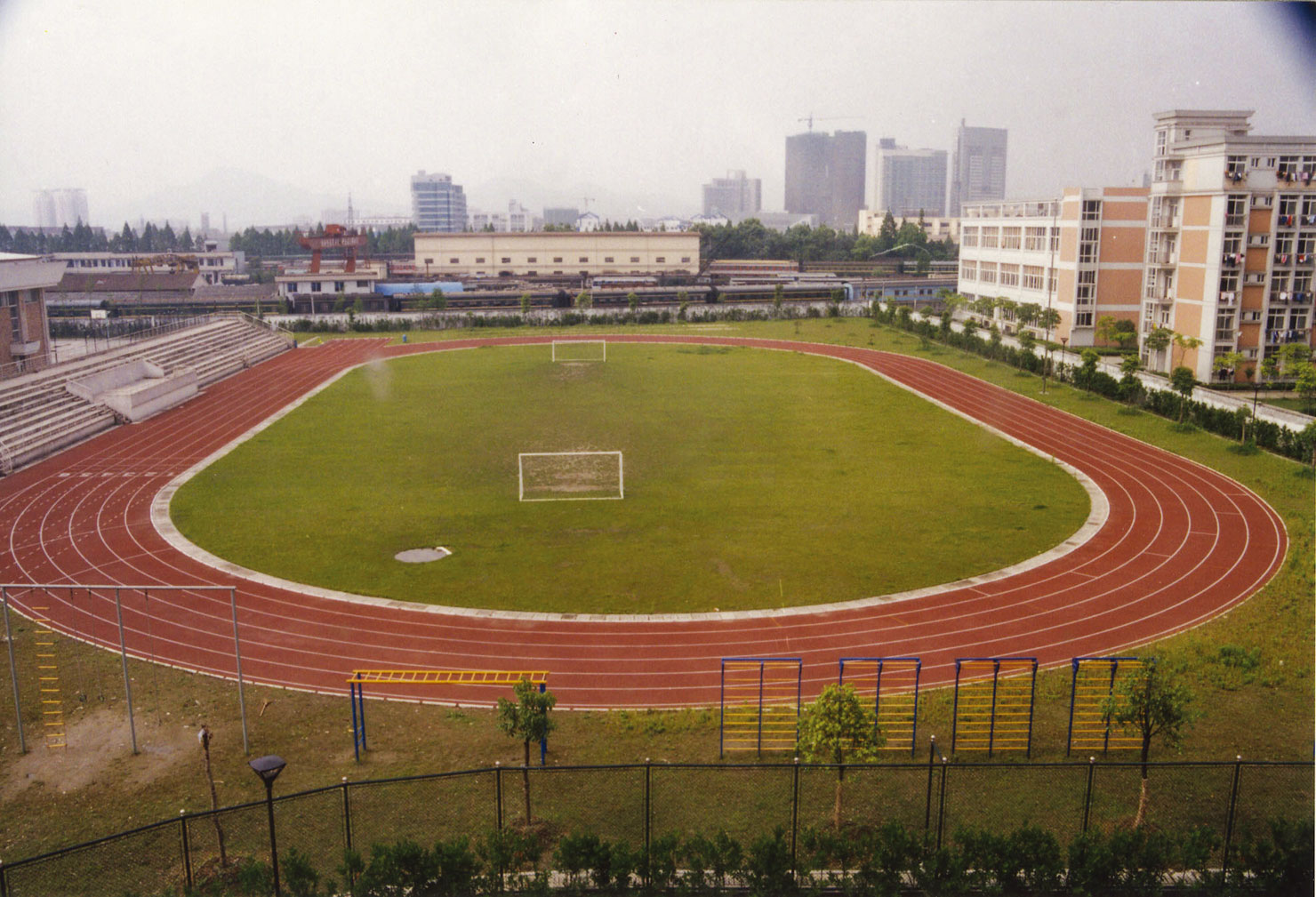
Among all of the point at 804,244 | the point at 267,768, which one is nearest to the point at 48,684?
the point at 267,768

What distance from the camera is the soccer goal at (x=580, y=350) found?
1551 inches

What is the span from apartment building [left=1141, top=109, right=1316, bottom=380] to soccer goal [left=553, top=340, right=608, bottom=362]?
21.3 m

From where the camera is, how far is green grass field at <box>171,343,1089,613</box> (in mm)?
14680

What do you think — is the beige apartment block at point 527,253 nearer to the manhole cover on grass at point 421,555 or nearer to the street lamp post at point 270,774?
the manhole cover on grass at point 421,555

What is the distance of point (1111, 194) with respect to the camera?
1469 inches

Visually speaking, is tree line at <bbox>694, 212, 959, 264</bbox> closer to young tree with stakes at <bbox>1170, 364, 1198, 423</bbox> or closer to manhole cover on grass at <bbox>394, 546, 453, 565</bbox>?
young tree with stakes at <bbox>1170, 364, 1198, 423</bbox>

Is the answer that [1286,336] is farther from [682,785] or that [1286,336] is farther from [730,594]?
[682,785]

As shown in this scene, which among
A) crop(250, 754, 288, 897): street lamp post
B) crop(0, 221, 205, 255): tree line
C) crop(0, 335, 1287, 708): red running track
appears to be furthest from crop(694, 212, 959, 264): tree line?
crop(250, 754, 288, 897): street lamp post

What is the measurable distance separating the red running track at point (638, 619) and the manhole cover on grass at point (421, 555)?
1907mm

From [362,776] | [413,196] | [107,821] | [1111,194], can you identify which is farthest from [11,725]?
[413,196]

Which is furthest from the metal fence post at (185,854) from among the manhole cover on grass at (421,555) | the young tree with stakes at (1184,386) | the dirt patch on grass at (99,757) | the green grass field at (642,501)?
the young tree with stakes at (1184,386)

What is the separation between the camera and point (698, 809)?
8.45m

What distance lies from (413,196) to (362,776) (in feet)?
552

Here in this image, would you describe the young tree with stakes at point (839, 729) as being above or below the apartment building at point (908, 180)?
below
